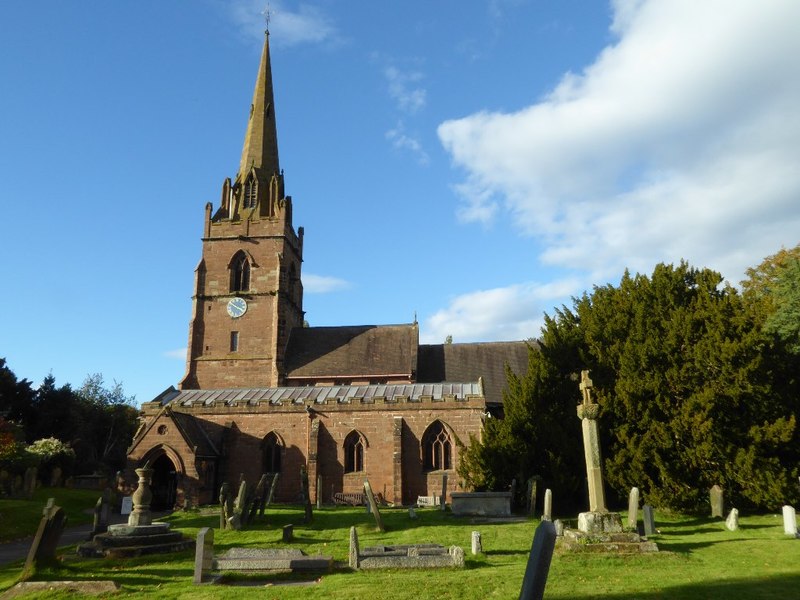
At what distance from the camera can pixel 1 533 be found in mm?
19641

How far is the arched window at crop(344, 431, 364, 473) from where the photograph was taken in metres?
27.4

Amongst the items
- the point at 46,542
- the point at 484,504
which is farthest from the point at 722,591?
the point at 46,542

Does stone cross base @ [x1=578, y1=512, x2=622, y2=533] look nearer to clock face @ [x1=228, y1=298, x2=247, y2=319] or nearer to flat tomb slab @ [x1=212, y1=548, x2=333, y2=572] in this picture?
flat tomb slab @ [x1=212, y1=548, x2=333, y2=572]

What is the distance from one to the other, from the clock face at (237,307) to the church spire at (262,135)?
9.53m

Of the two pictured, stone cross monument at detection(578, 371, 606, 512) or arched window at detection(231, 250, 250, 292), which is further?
arched window at detection(231, 250, 250, 292)

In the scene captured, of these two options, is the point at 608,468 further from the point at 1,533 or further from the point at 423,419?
the point at 1,533

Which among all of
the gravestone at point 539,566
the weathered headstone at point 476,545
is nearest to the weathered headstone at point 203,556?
the weathered headstone at point 476,545

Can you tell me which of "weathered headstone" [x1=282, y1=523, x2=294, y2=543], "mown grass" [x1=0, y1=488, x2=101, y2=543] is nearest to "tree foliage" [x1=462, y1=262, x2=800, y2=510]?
"weathered headstone" [x1=282, y1=523, x2=294, y2=543]

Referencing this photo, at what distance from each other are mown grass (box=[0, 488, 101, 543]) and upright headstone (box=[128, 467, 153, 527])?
7.03 m

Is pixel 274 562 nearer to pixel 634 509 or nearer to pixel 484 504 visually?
pixel 484 504

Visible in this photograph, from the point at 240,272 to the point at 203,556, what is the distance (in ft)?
97.0

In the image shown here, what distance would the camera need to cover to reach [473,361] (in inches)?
1419

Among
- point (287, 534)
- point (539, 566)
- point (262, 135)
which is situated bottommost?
point (287, 534)

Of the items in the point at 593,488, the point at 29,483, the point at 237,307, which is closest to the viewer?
the point at 593,488
